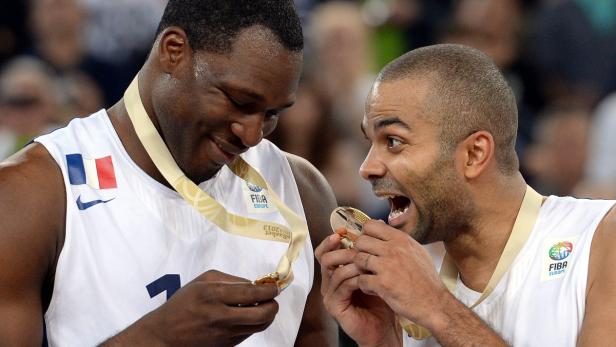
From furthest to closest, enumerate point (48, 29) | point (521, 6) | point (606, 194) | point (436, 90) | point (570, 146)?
1. point (521, 6)
2. point (48, 29)
3. point (570, 146)
4. point (606, 194)
5. point (436, 90)

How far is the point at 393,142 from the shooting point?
3.87 m

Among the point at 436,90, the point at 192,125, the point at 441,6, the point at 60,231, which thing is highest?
the point at 441,6

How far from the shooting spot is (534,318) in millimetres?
3707

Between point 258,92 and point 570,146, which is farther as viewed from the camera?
point 570,146

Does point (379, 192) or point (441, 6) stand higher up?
point (441, 6)

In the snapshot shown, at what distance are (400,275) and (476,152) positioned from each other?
60 centimetres

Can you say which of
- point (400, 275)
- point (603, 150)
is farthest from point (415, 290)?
point (603, 150)

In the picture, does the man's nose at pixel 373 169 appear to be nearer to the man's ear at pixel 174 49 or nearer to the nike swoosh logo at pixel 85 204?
the man's ear at pixel 174 49

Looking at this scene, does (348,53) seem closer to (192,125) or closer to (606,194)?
(606,194)

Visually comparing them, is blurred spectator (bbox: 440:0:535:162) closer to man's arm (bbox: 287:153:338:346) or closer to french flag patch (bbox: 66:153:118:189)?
man's arm (bbox: 287:153:338:346)

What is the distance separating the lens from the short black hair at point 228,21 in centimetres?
368

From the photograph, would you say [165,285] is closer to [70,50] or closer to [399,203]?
[399,203]

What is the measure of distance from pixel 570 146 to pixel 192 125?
421cm

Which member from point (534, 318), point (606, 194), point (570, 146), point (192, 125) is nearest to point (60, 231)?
point (192, 125)
